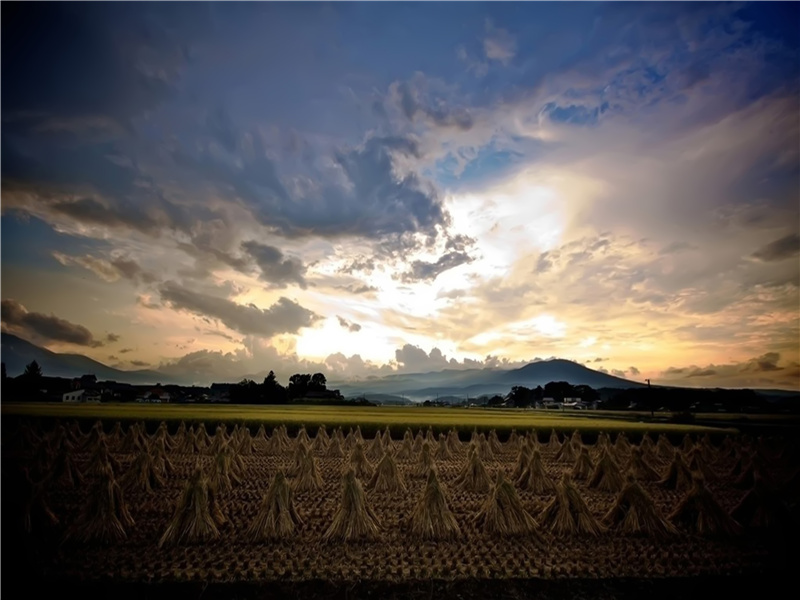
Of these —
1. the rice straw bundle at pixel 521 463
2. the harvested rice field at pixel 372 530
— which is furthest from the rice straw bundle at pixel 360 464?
the rice straw bundle at pixel 521 463

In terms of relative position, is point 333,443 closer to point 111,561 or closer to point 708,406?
point 111,561

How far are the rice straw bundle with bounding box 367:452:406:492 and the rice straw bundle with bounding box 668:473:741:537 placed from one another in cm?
710

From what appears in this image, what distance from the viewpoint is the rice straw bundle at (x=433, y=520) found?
30.1 feet

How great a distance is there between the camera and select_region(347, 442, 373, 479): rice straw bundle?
50.7 ft

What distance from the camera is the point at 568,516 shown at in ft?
32.1

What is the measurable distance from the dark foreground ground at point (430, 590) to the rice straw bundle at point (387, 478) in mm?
6442

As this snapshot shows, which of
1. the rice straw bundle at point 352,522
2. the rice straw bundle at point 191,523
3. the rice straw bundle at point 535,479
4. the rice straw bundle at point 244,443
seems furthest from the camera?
the rice straw bundle at point 244,443

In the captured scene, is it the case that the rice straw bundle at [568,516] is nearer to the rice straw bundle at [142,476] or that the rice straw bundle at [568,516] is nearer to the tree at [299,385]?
the rice straw bundle at [142,476]

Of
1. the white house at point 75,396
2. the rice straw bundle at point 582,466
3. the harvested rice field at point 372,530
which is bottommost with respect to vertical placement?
the harvested rice field at point 372,530

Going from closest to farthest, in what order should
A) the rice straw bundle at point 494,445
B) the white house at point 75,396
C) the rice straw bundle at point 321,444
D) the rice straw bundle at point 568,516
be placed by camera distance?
the rice straw bundle at point 568,516
the rice straw bundle at point 321,444
the rice straw bundle at point 494,445
the white house at point 75,396

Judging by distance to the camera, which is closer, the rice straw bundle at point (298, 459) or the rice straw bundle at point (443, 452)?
the rice straw bundle at point (298, 459)

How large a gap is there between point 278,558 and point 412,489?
21.6 ft

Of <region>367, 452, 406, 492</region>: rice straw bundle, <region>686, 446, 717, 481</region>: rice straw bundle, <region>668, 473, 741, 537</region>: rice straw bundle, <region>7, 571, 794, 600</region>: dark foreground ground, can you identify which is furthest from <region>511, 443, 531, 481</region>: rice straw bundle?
<region>7, 571, 794, 600</region>: dark foreground ground

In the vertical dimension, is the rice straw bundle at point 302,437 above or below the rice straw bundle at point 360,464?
above
